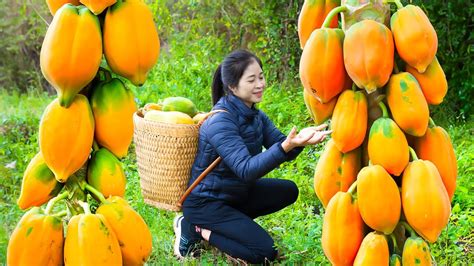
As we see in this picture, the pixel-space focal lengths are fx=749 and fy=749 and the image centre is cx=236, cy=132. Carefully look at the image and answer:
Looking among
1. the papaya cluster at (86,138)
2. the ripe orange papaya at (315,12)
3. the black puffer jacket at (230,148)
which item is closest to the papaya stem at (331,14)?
the ripe orange papaya at (315,12)

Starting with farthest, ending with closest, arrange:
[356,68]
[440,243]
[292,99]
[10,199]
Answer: [292,99] < [10,199] < [440,243] < [356,68]

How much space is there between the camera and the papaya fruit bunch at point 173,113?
3.96 meters

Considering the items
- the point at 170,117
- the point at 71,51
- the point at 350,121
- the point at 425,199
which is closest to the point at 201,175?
the point at 170,117

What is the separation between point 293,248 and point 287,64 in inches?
136

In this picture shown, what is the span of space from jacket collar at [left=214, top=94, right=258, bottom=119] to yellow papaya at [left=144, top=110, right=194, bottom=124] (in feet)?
0.78

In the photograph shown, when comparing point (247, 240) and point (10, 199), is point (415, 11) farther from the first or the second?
point (10, 199)

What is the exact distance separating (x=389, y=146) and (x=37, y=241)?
0.91 meters

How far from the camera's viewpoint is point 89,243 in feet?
5.26

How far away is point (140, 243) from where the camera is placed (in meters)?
1.71

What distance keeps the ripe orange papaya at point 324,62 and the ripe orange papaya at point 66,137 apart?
0.62 m

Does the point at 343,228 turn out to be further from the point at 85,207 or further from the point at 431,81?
the point at 85,207

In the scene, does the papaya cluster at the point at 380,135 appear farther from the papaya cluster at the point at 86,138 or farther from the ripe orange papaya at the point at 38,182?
the ripe orange papaya at the point at 38,182

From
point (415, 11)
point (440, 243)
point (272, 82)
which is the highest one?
point (415, 11)

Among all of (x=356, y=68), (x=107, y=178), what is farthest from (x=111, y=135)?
(x=356, y=68)
